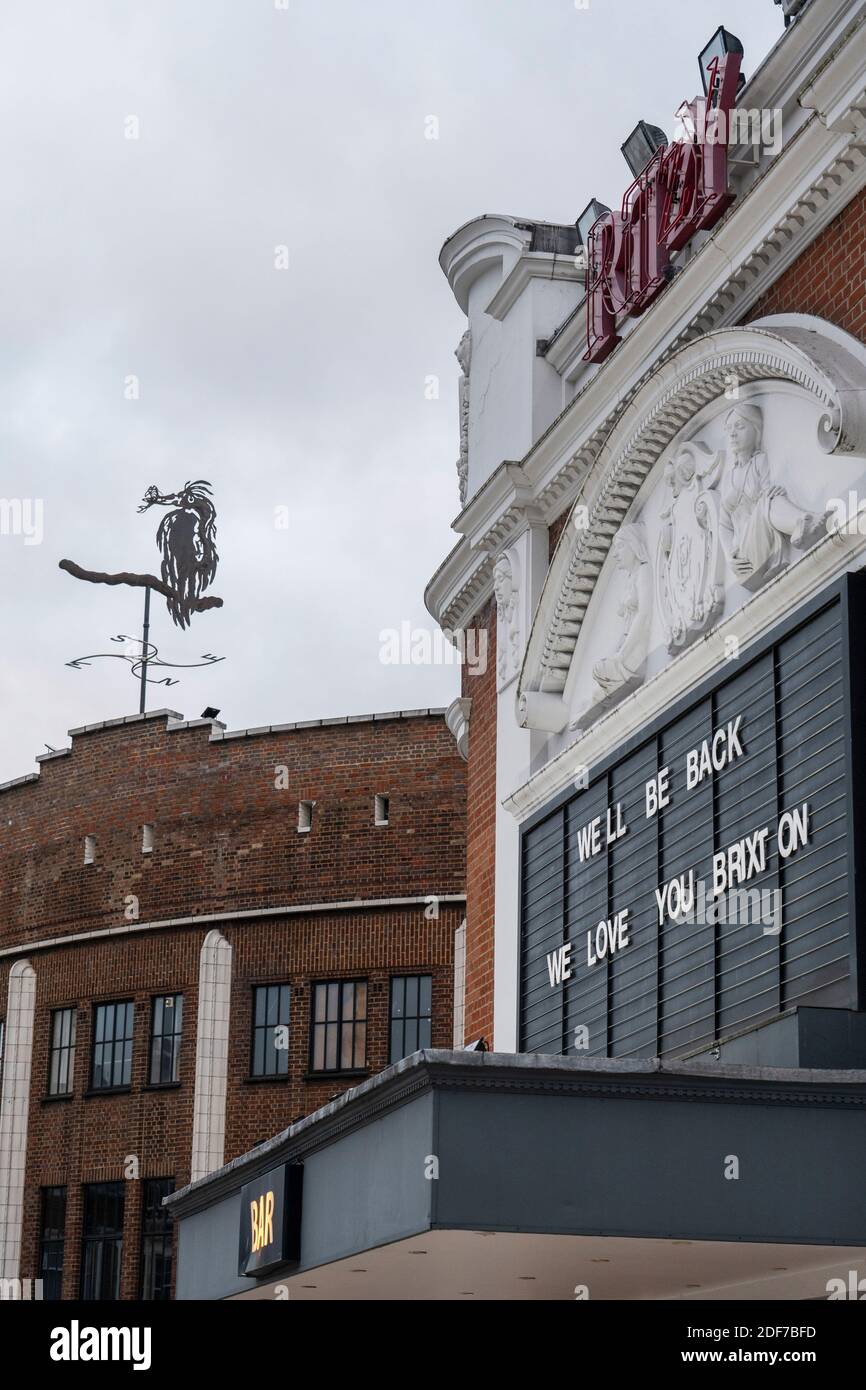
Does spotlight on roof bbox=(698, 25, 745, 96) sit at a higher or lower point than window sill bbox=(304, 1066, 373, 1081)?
higher

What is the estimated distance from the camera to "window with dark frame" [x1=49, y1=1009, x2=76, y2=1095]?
3559 cm

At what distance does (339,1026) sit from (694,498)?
20.9 meters

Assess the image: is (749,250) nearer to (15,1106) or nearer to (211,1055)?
(211,1055)

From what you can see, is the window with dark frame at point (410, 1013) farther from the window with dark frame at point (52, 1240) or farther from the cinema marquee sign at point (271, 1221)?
the cinema marquee sign at point (271, 1221)

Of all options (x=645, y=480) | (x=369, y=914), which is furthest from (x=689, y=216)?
(x=369, y=914)

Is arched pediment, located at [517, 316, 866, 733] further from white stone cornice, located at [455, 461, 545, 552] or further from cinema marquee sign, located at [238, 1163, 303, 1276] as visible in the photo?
cinema marquee sign, located at [238, 1163, 303, 1276]

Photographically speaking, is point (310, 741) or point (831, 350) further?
point (310, 741)

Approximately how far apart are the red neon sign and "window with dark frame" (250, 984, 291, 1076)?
1912 centimetres

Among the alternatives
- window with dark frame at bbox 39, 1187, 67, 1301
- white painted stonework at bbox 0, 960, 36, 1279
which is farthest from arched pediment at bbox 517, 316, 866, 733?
white painted stonework at bbox 0, 960, 36, 1279

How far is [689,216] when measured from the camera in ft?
45.6

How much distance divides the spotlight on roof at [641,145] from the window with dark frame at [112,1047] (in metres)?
22.2

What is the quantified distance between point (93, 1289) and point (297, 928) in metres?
7.12

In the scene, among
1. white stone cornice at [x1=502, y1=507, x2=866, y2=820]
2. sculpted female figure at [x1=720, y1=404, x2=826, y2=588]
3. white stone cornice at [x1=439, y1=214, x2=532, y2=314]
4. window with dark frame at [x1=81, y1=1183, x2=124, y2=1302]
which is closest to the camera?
white stone cornice at [x1=502, y1=507, x2=866, y2=820]
